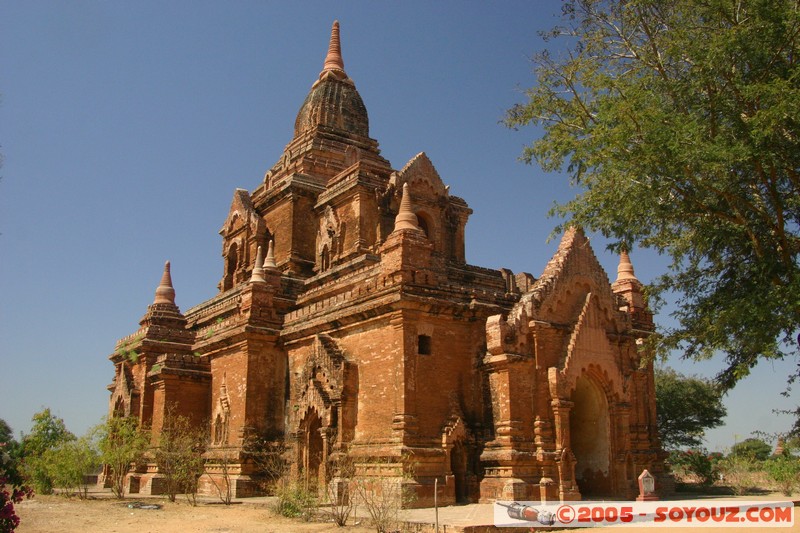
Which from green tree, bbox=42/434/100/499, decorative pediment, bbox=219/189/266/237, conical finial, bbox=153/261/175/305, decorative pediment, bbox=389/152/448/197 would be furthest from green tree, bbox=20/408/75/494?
decorative pediment, bbox=389/152/448/197

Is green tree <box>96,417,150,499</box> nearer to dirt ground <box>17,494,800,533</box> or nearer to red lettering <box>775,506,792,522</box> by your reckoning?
dirt ground <box>17,494,800,533</box>

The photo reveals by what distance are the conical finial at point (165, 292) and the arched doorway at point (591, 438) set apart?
707 inches

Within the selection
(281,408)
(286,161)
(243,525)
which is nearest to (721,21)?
(243,525)

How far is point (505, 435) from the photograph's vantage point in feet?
62.7

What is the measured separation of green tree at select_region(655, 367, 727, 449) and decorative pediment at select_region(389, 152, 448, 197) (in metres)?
20.1

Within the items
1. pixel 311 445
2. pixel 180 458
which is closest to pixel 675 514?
pixel 311 445

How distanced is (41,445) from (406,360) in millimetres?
16093

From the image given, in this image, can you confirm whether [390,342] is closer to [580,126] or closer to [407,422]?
[407,422]

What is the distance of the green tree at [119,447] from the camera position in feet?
79.8

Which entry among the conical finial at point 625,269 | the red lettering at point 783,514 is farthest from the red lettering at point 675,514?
the conical finial at point 625,269

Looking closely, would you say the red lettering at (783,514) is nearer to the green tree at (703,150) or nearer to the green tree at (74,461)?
the green tree at (703,150)

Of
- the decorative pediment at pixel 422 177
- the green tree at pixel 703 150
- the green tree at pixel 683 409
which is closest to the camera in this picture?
the green tree at pixel 703 150

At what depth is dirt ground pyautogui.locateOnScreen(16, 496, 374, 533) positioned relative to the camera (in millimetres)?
15977

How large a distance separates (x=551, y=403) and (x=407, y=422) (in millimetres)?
4183
